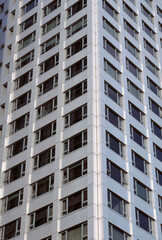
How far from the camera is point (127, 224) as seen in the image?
46.1 metres

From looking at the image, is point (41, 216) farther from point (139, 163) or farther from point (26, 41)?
point (26, 41)

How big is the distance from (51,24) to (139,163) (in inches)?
794

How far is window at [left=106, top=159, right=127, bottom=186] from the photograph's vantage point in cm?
4769

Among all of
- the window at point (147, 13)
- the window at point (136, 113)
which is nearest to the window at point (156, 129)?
the window at point (136, 113)

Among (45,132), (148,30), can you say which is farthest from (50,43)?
(148,30)

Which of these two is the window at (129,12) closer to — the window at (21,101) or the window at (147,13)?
the window at (147,13)

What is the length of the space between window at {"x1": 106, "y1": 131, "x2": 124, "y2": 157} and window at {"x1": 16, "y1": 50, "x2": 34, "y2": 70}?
16061 millimetres

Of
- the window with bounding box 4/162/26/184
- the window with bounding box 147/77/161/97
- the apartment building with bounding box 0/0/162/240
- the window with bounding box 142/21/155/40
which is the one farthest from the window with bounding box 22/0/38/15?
the window with bounding box 4/162/26/184

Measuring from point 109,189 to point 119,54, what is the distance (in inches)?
708

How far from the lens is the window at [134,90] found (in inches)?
2251

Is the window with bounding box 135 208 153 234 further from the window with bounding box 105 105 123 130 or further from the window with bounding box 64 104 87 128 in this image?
the window with bounding box 64 104 87 128

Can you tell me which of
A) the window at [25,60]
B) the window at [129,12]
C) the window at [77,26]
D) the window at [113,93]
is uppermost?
the window at [129,12]

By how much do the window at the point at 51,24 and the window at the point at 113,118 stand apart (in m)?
14.9

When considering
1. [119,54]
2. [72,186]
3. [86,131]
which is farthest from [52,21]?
[72,186]
